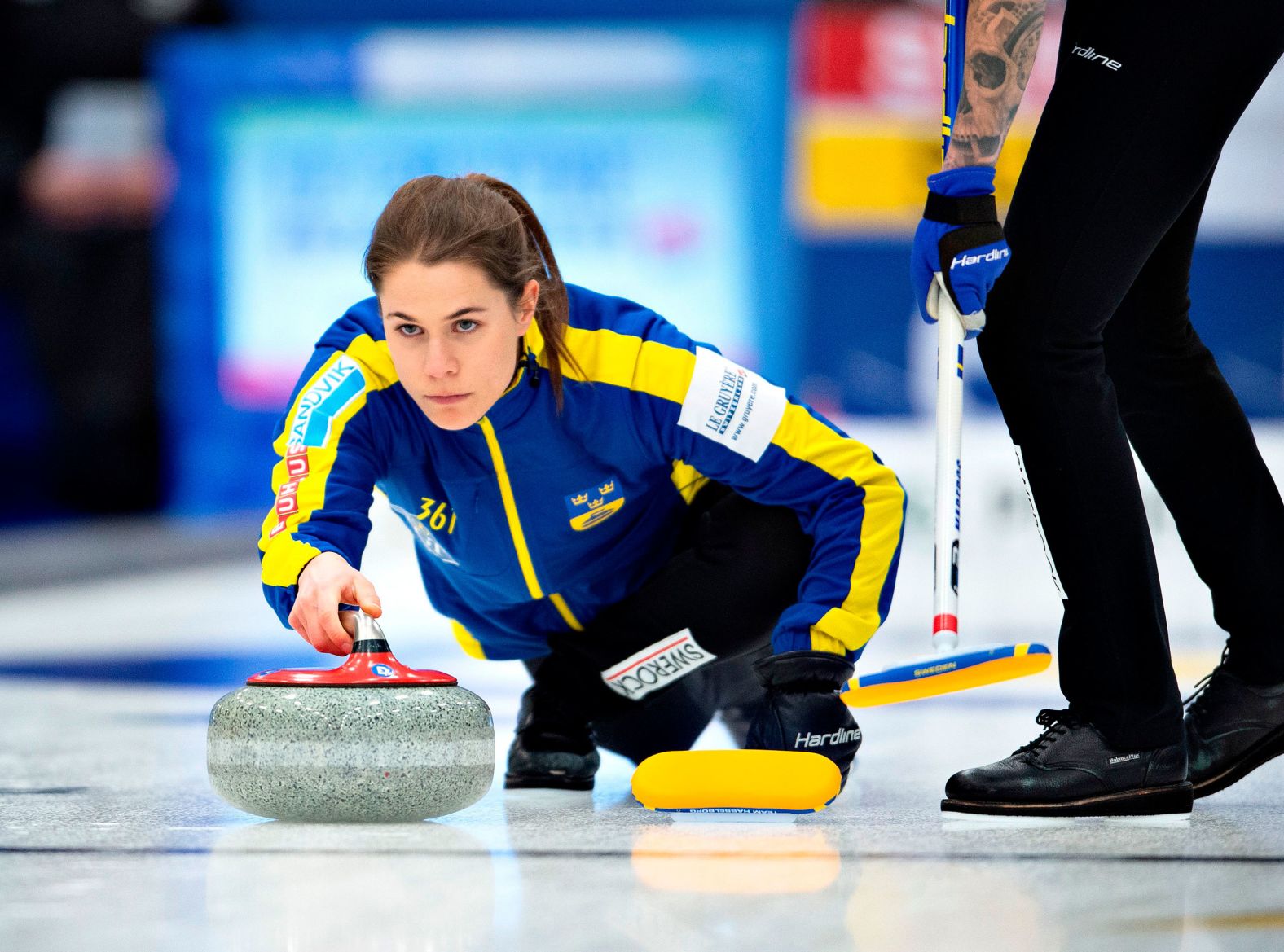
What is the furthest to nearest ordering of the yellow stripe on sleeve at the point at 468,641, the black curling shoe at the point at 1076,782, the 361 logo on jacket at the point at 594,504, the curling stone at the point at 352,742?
1. the yellow stripe on sleeve at the point at 468,641
2. the 361 logo on jacket at the point at 594,504
3. the black curling shoe at the point at 1076,782
4. the curling stone at the point at 352,742

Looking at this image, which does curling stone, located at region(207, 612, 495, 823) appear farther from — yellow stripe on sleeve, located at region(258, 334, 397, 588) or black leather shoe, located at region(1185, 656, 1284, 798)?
black leather shoe, located at region(1185, 656, 1284, 798)

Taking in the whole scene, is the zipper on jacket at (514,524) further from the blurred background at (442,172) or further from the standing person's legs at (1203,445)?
the blurred background at (442,172)

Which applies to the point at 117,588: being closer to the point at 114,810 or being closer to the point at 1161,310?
the point at 114,810

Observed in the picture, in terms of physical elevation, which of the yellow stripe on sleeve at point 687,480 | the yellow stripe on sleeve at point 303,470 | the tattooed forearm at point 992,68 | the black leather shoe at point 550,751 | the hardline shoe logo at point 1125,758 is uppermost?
the tattooed forearm at point 992,68

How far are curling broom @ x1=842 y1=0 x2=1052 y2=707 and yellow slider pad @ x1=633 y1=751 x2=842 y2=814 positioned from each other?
11 centimetres

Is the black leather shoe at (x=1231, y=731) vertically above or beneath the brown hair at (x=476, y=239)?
beneath

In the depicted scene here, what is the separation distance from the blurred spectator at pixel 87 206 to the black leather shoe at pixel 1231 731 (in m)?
8.28

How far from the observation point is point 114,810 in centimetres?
200

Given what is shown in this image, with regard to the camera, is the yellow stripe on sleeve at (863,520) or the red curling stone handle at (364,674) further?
the yellow stripe on sleeve at (863,520)

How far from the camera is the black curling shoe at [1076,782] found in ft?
6.29

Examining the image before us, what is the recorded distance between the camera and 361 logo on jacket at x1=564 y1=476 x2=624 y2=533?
229 cm

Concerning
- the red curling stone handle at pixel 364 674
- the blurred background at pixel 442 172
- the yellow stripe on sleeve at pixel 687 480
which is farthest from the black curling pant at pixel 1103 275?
the blurred background at pixel 442 172

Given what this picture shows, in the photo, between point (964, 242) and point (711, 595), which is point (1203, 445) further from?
point (711, 595)

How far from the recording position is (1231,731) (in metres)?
2.14
